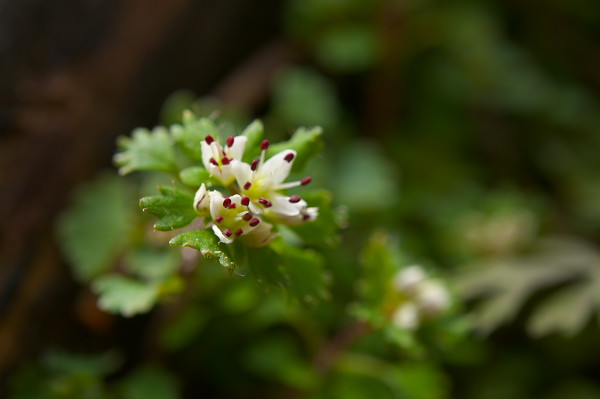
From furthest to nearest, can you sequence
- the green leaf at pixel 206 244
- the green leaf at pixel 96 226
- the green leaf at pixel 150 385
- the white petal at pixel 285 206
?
the green leaf at pixel 96 226, the green leaf at pixel 150 385, the white petal at pixel 285 206, the green leaf at pixel 206 244

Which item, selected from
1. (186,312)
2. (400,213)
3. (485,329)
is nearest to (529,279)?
(485,329)

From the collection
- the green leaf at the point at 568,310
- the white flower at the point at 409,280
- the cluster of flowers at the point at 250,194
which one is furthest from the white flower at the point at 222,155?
the green leaf at the point at 568,310

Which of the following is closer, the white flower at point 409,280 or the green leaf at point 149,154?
the green leaf at point 149,154

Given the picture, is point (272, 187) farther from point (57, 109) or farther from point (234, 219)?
point (57, 109)

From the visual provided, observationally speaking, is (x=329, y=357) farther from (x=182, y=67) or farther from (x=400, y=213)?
(x=182, y=67)

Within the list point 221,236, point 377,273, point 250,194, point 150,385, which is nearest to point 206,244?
point 221,236

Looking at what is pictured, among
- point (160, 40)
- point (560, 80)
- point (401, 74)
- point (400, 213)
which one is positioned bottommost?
point (400, 213)

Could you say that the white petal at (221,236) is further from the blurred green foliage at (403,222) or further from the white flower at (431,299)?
the white flower at (431,299)
